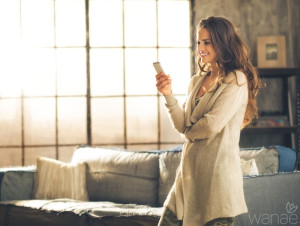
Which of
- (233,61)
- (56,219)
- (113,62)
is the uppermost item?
(113,62)

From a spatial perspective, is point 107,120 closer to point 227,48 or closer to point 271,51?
point 271,51

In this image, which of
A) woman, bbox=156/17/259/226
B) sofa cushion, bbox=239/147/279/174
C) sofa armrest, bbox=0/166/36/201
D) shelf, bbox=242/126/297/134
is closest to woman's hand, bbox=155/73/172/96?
woman, bbox=156/17/259/226

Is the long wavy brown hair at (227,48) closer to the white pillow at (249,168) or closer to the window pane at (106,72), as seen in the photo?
the white pillow at (249,168)

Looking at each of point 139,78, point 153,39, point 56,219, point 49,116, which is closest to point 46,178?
point 56,219

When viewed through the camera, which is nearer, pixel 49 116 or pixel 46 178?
pixel 46 178

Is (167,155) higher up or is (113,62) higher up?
(113,62)

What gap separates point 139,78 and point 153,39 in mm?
440

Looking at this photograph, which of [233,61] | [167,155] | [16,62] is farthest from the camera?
[16,62]

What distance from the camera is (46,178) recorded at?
3.53 meters

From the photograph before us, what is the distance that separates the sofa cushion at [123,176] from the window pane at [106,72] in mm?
1178

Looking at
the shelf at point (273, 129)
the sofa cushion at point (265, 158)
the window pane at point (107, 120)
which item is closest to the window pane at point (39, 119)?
the window pane at point (107, 120)

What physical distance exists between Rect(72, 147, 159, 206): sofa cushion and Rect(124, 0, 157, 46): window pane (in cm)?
153

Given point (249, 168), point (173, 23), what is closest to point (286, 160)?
point (249, 168)

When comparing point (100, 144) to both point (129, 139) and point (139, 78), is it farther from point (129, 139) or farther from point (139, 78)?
point (139, 78)
